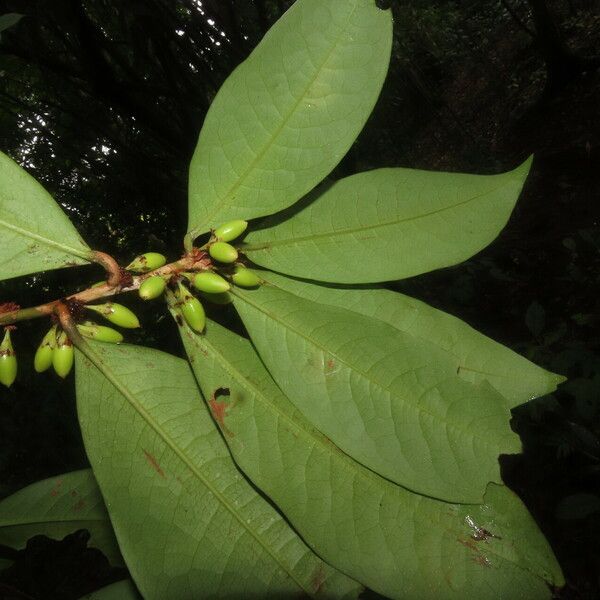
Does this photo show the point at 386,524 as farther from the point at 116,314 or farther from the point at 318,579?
the point at 116,314

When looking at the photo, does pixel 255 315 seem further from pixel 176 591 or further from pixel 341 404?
pixel 176 591

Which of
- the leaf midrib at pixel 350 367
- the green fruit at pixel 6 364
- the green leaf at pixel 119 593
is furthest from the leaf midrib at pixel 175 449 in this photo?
the green leaf at pixel 119 593

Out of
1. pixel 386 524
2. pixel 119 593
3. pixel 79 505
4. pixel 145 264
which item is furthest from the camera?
pixel 79 505

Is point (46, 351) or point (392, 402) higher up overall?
point (46, 351)

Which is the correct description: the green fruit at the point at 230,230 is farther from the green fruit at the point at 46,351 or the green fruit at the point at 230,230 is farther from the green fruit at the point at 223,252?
the green fruit at the point at 46,351

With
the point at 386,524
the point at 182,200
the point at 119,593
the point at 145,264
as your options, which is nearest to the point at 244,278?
the point at 145,264

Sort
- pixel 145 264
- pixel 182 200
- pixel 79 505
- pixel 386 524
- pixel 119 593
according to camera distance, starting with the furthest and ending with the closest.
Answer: pixel 182 200 < pixel 79 505 < pixel 119 593 < pixel 145 264 < pixel 386 524

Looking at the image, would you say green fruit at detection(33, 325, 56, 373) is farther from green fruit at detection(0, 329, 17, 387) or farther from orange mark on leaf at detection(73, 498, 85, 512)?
orange mark on leaf at detection(73, 498, 85, 512)

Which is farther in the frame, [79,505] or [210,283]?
[79,505]
